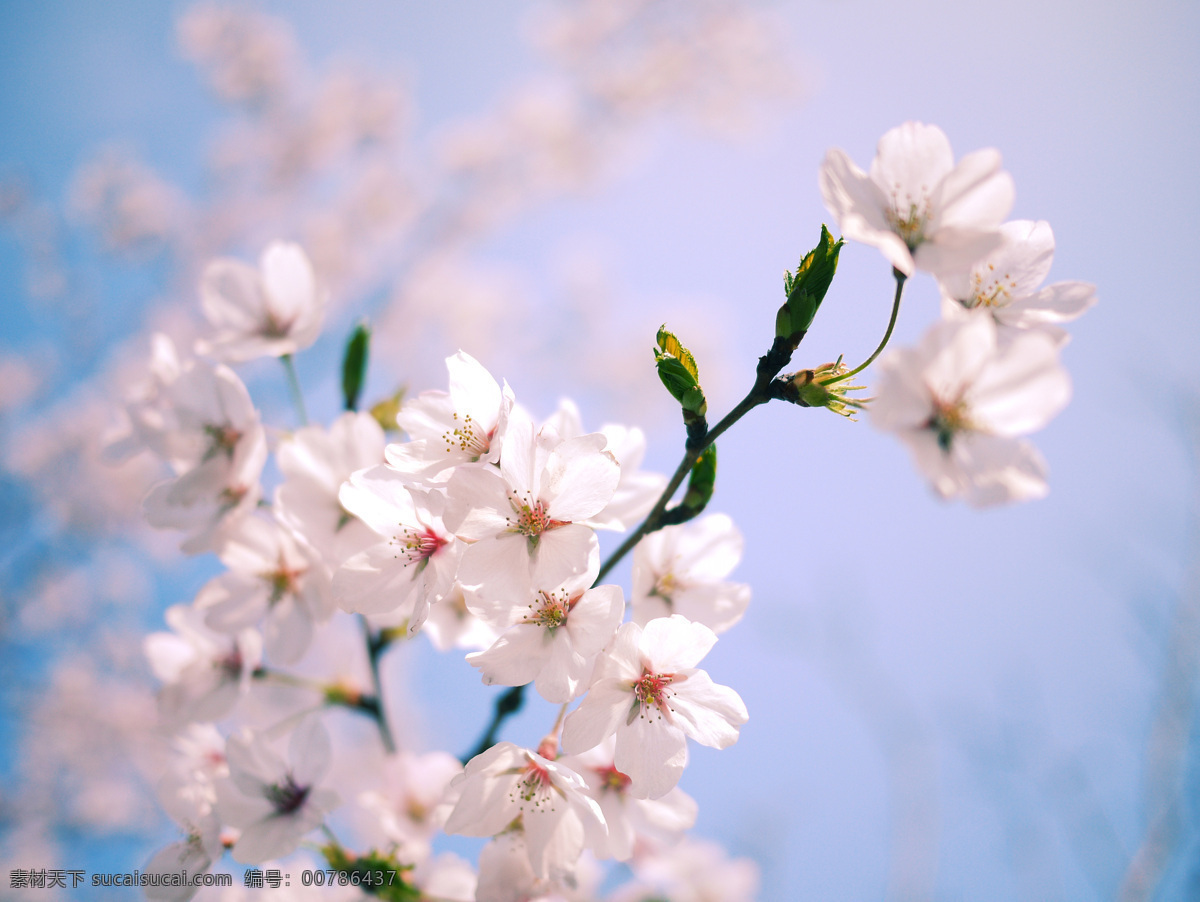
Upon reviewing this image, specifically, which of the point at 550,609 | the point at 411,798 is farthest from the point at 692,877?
the point at 550,609

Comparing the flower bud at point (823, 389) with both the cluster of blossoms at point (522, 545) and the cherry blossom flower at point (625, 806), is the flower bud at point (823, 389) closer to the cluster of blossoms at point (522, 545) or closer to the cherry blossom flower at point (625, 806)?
the cluster of blossoms at point (522, 545)

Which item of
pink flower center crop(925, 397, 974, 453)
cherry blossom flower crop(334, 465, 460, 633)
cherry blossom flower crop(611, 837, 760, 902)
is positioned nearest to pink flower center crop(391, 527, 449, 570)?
cherry blossom flower crop(334, 465, 460, 633)

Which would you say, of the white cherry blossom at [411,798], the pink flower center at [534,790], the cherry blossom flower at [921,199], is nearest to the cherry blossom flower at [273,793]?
the white cherry blossom at [411,798]

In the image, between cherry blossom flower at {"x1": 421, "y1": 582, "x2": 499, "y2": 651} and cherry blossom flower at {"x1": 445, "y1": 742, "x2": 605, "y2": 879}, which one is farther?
cherry blossom flower at {"x1": 421, "y1": 582, "x2": 499, "y2": 651}

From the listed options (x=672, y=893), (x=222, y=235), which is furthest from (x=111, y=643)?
(x=672, y=893)

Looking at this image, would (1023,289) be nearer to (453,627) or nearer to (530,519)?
(530,519)

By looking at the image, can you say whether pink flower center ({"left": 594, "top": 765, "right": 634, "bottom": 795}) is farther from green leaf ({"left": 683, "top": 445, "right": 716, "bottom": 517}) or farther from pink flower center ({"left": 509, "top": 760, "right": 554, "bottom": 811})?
green leaf ({"left": 683, "top": 445, "right": 716, "bottom": 517})

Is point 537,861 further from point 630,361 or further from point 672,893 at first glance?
point 630,361
